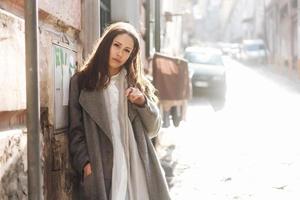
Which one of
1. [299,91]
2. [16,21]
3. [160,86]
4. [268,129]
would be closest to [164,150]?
[160,86]

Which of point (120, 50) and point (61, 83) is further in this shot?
point (61, 83)

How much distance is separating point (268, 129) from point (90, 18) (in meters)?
8.26

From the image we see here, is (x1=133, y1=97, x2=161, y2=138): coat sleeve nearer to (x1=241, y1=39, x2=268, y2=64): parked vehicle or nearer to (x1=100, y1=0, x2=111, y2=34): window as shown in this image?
(x1=100, y1=0, x2=111, y2=34): window

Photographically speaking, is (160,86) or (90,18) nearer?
(90,18)

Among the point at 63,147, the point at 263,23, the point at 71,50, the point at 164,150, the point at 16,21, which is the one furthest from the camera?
the point at 263,23

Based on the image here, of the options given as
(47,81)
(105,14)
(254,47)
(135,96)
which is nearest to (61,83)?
(47,81)

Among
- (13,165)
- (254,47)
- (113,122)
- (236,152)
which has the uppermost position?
(254,47)

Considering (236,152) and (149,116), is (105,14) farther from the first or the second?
(236,152)

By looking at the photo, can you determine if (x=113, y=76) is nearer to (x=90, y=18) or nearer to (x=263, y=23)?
(x=90, y=18)

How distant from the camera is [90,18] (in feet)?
12.4

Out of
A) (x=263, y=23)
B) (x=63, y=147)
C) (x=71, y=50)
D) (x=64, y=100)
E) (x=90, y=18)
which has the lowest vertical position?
(x=63, y=147)

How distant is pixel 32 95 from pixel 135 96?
3.22 feet

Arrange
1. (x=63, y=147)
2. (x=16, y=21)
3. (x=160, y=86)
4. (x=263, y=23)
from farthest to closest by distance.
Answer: (x=263, y=23) < (x=160, y=86) < (x=63, y=147) < (x=16, y=21)

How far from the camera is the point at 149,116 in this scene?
289 centimetres
